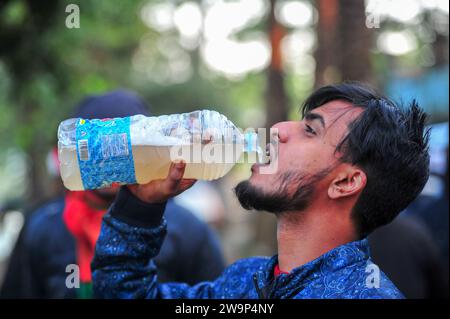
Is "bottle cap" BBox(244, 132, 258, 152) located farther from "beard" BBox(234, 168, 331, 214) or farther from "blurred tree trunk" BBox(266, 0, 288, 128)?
"blurred tree trunk" BBox(266, 0, 288, 128)

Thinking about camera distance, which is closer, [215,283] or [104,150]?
[104,150]

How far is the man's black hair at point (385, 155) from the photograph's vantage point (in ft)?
7.30

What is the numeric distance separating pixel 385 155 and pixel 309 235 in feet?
1.34

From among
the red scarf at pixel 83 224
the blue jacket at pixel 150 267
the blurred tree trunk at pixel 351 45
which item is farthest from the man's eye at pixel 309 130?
the blurred tree trunk at pixel 351 45

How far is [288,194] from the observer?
2250 millimetres

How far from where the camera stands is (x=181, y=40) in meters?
22.0

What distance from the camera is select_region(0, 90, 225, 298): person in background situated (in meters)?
3.31

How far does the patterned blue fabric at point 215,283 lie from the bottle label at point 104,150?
0.23m

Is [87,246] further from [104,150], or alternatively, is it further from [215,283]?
[104,150]

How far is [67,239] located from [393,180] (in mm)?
2064

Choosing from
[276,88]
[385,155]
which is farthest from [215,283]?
[276,88]

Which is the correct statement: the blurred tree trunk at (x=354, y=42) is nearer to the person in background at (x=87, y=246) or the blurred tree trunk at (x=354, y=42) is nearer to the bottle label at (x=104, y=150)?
the person in background at (x=87, y=246)

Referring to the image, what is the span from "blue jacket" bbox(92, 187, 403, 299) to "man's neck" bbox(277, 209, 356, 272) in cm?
10

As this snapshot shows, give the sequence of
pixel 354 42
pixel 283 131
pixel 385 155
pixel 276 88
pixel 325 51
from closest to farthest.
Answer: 1. pixel 385 155
2. pixel 283 131
3. pixel 354 42
4. pixel 325 51
5. pixel 276 88
